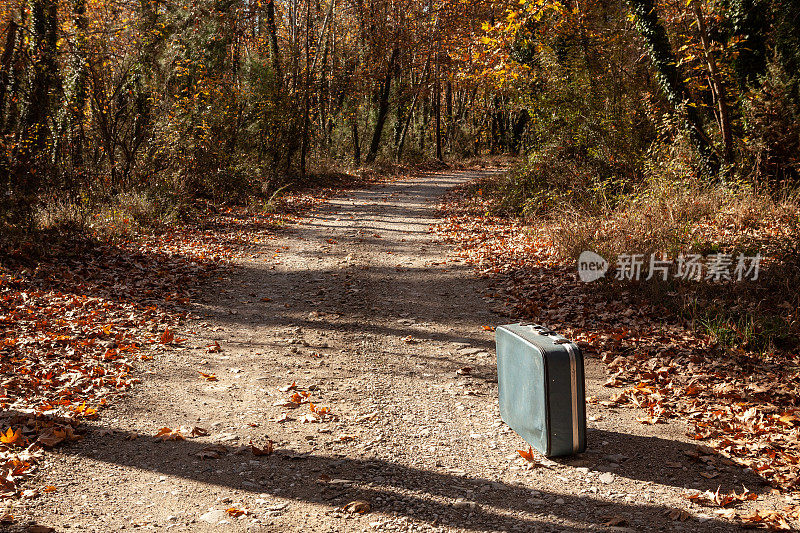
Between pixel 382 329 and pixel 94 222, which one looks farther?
pixel 94 222

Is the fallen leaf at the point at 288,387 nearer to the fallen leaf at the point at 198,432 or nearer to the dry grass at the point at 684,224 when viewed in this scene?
the fallen leaf at the point at 198,432

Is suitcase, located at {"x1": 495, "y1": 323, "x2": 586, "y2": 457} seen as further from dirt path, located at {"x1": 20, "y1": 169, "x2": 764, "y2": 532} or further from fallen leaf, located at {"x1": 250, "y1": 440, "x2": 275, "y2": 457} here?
fallen leaf, located at {"x1": 250, "y1": 440, "x2": 275, "y2": 457}

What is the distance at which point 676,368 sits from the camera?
17.8 ft

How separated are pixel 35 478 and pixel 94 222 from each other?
7511mm

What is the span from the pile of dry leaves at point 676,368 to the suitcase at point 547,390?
1102mm

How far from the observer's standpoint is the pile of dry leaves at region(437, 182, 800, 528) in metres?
4.15

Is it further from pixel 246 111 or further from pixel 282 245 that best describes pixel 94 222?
pixel 246 111

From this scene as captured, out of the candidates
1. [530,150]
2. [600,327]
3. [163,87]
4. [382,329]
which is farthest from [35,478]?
[530,150]

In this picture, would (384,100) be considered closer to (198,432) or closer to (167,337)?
(167,337)

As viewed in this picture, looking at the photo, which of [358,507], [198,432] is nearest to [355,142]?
[198,432]

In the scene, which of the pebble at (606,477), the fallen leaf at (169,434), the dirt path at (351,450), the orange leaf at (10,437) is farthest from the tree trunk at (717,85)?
the orange leaf at (10,437)

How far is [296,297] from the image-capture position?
25.8ft

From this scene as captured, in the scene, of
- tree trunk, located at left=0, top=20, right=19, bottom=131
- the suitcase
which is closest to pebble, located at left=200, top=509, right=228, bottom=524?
the suitcase

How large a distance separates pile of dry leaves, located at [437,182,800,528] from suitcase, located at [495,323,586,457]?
1102 mm
